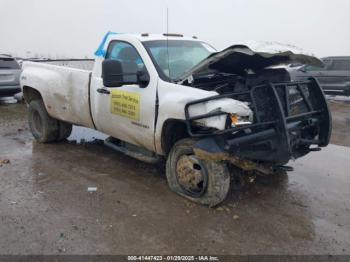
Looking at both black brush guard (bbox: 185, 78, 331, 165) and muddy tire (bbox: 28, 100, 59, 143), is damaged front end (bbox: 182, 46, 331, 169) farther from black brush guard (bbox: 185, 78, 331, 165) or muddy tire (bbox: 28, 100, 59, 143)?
muddy tire (bbox: 28, 100, 59, 143)

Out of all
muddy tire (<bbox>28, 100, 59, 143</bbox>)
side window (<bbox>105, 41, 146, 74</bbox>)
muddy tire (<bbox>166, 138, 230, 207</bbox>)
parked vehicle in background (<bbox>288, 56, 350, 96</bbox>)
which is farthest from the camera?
parked vehicle in background (<bbox>288, 56, 350, 96</bbox>)

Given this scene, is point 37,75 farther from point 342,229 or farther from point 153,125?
point 342,229

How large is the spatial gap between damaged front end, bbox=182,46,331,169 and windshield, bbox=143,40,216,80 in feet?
1.52

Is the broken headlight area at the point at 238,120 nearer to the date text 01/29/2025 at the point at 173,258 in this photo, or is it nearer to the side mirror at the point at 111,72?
the date text 01/29/2025 at the point at 173,258

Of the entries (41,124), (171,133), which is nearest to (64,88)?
(41,124)

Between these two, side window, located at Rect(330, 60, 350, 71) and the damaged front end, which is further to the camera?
side window, located at Rect(330, 60, 350, 71)

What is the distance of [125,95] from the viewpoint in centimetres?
489

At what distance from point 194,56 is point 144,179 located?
1793 millimetres

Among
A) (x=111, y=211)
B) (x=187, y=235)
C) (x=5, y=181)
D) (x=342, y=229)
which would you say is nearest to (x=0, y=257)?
(x=111, y=211)

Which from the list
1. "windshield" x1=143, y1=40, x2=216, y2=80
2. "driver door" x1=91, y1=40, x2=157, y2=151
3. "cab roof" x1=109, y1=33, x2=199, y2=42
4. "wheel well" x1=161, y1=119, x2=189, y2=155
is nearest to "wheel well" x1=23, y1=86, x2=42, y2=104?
"driver door" x1=91, y1=40, x2=157, y2=151

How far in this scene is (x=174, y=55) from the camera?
5047 millimetres

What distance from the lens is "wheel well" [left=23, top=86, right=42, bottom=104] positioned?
6.90m

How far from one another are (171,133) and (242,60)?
116cm

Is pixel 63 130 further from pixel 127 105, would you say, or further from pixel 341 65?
pixel 341 65
